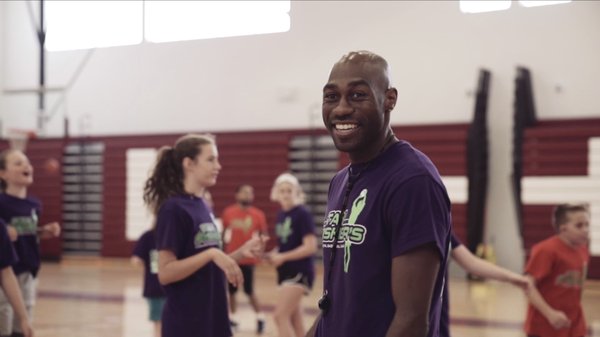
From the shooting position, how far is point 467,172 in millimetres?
13539

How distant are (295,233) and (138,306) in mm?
3646

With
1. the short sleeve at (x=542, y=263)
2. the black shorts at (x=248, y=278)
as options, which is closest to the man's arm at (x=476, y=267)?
the short sleeve at (x=542, y=263)

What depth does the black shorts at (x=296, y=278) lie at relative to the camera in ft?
24.3

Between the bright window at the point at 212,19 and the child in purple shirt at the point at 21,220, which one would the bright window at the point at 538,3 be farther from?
the child in purple shirt at the point at 21,220

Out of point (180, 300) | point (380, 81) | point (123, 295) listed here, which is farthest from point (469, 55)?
point (380, 81)

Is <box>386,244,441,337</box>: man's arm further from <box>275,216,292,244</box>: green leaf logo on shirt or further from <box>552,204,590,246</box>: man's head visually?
<box>275,216,292,244</box>: green leaf logo on shirt

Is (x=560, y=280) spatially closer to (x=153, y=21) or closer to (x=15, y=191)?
(x=15, y=191)

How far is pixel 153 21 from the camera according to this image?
16.3 metres

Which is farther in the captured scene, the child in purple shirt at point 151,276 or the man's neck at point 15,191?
the child in purple shirt at point 151,276

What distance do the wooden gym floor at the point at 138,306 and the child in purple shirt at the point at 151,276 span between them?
1.73 metres

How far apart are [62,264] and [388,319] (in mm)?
15344

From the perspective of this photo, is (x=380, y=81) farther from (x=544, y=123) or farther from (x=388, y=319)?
(x=544, y=123)

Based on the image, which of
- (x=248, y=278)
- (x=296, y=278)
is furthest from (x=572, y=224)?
(x=248, y=278)

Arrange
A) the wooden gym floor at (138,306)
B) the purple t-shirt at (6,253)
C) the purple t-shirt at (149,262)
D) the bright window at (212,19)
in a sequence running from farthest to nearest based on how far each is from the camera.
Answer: the bright window at (212,19), the wooden gym floor at (138,306), the purple t-shirt at (149,262), the purple t-shirt at (6,253)
